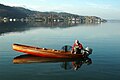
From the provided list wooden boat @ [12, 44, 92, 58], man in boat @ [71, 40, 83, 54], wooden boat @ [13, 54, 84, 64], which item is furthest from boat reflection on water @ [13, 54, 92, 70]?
man in boat @ [71, 40, 83, 54]

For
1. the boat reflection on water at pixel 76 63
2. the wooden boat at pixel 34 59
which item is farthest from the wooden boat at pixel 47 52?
the boat reflection on water at pixel 76 63

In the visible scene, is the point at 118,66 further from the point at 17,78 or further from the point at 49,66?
the point at 17,78

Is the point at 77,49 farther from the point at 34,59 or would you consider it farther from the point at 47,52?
the point at 34,59

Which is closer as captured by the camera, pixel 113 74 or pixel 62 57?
pixel 113 74

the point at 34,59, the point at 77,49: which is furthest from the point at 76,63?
the point at 34,59

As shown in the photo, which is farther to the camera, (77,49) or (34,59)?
(77,49)

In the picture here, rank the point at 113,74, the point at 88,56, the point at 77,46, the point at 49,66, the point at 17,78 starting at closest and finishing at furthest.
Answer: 1. the point at 17,78
2. the point at 113,74
3. the point at 49,66
4. the point at 77,46
5. the point at 88,56

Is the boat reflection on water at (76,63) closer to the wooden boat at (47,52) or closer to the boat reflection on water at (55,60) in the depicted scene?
the boat reflection on water at (55,60)

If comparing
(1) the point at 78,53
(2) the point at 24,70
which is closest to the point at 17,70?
(2) the point at 24,70

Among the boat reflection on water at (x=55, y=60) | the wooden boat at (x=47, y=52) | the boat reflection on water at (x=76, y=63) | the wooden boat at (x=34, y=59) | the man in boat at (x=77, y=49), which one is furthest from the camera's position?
the man in boat at (x=77, y=49)

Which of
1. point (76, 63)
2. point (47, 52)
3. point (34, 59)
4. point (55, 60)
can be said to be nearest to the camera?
point (76, 63)

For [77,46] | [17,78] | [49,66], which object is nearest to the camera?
Result: [17,78]

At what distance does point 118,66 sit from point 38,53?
11750mm

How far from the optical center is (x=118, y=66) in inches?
1297
